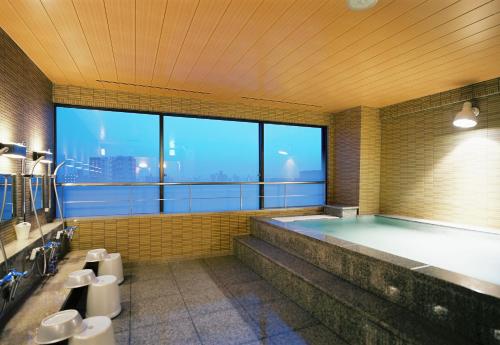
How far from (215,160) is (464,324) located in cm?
2487

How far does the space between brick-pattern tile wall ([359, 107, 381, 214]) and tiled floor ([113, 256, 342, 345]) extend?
8.63ft

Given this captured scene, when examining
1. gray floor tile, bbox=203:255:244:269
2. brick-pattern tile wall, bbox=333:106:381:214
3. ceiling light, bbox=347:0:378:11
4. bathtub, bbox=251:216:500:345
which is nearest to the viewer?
bathtub, bbox=251:216:500:345

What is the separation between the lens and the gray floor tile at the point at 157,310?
2217 millimetres

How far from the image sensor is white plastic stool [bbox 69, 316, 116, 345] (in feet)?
4.97

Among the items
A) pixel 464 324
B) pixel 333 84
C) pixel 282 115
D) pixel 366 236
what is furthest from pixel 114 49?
pixel 366 236

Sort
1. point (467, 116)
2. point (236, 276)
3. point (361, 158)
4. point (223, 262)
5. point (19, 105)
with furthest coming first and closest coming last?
point (361, 158)
point (223, 262)
point (467, 116)
point (236, 276)
point (19, 105)

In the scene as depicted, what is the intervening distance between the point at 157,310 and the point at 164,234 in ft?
4.86

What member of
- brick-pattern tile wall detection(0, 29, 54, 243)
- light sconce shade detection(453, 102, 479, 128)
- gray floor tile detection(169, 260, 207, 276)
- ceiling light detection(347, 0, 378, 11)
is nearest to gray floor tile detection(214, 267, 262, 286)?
gray floor tile detection(169, 260, 207, 276)

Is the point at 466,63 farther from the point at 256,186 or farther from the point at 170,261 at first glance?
the point at 170,261

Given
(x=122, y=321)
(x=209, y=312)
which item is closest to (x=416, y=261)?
(x=209, y=312)

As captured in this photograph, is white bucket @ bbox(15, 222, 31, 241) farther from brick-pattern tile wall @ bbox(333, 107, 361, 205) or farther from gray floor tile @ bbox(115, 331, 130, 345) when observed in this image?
→ brick-pattern tile wall @ bbox(333, 107, 361, 205)

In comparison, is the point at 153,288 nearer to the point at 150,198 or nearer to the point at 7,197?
the point at 150,198

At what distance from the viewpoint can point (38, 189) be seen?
115 inches

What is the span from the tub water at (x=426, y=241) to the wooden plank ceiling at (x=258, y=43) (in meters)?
1.85
